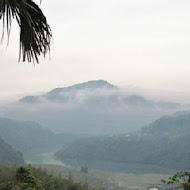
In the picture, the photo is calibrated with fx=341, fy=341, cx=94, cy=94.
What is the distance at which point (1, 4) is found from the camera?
3.01 meters

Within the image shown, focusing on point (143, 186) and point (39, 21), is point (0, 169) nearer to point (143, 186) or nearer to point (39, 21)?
point (39, 21)

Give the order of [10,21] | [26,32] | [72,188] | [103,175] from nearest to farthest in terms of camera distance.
→ 1. [10,21]
2. [26,32]
3. [72,188]
4. [103,175]

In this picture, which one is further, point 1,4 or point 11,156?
point 11,156

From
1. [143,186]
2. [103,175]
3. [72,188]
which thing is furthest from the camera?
[103,175]

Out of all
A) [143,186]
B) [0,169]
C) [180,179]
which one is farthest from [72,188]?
[143,186]

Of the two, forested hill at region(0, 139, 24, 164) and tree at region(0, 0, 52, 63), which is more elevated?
tree at region(0, 0, 52, 63)

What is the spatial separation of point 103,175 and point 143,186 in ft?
102

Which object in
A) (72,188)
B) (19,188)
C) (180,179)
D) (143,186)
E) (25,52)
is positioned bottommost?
(143,186)

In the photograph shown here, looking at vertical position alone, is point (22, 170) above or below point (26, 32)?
below

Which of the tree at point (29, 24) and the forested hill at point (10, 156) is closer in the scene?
the tree at point (29, 24)

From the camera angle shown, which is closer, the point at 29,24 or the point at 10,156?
the point at 29,24

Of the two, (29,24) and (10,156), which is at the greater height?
(29,24)

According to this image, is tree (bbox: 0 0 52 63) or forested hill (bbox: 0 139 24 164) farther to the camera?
forested hill (bbox: 0 139 24 164)

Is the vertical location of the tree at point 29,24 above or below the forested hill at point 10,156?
above
